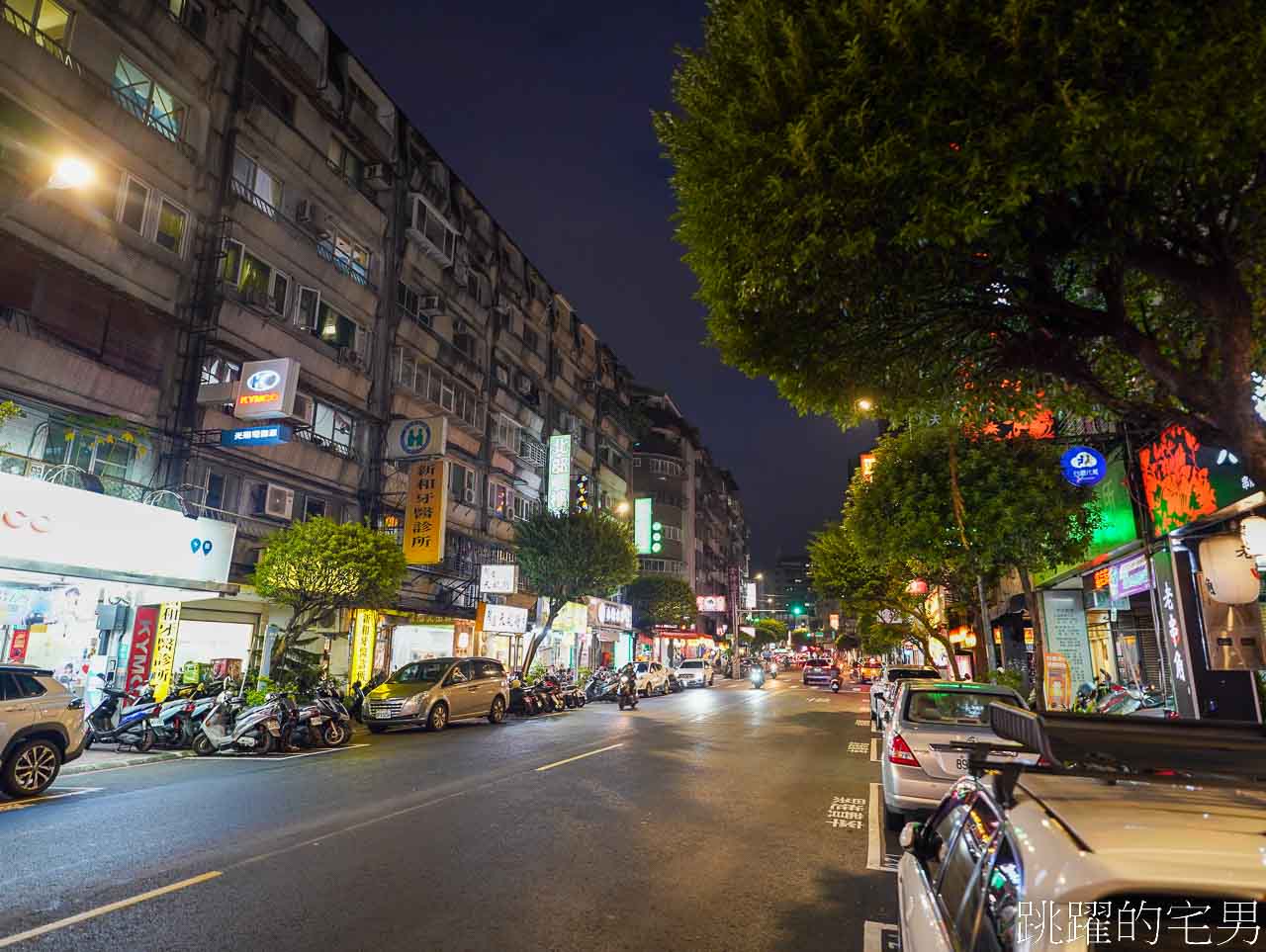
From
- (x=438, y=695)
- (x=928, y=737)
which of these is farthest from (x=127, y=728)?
(x=928, y=737)

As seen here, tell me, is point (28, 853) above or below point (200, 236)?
below

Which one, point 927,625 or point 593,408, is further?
point 593,408

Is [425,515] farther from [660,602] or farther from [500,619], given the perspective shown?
[660,602]

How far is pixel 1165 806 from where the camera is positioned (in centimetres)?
222

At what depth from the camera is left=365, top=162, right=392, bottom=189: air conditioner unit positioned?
28.7m

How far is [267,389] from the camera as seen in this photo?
63.3 feet

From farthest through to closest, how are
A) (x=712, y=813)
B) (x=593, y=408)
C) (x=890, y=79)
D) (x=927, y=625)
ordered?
(x=593, y=408)
(x=927, y=625)
(x=712, y=813)
(x=890, y=79)

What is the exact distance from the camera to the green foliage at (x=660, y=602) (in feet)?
190

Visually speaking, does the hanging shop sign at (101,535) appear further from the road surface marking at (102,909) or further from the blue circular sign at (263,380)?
the road surface marking at (102,909)

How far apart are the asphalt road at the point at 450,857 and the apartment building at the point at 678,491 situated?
49.9 m

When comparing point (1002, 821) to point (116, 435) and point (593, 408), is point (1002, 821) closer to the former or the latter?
point (116, 435)

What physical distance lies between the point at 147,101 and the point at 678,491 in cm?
5670

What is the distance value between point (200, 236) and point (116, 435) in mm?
6221

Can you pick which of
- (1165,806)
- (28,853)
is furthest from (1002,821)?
(28,853)
